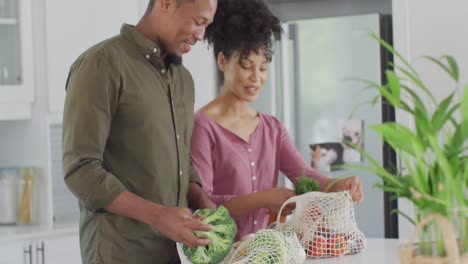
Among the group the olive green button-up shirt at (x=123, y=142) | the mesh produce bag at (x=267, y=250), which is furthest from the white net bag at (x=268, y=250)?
the olive green button-up shirt at (x=123, y=142)

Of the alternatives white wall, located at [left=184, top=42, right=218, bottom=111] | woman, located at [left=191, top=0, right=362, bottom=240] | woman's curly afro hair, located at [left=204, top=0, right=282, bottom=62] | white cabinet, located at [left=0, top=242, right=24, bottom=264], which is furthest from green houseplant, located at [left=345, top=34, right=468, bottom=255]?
white wall, located at [left=184, top=42, right=218, bottom=111]

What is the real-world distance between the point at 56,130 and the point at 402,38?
5.51ft

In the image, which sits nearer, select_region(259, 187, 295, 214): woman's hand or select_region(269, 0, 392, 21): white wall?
select_region(259, 187, 295, 214): woman's hand

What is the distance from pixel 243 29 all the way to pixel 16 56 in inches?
56.9

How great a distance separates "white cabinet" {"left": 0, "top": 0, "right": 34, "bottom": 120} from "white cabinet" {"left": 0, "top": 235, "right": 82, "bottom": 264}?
561mm

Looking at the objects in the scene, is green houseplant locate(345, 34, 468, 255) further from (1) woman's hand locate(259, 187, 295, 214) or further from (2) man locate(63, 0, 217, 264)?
(1) woman's hand locate(259, 187, 295, 214)

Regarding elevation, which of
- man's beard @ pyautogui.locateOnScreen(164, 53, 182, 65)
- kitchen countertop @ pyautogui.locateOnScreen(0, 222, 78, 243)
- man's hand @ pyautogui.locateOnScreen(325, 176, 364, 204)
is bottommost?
kitchen countertop @ pyautogui.locateOnScreen(0, 222, 78, 243)

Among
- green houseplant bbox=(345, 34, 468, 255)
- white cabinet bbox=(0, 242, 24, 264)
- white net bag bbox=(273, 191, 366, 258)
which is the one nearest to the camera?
green houseplant bbox=(345, 34, 468, 255)

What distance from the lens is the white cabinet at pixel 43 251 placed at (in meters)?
3.45

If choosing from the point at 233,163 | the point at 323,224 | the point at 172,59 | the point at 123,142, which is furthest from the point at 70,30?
the point at 323,224

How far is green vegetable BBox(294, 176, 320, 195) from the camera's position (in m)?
2.34

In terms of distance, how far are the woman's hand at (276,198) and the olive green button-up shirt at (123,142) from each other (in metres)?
0.23

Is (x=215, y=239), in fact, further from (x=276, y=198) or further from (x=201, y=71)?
(x=201, y=71)

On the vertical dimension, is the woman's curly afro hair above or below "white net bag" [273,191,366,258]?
above
